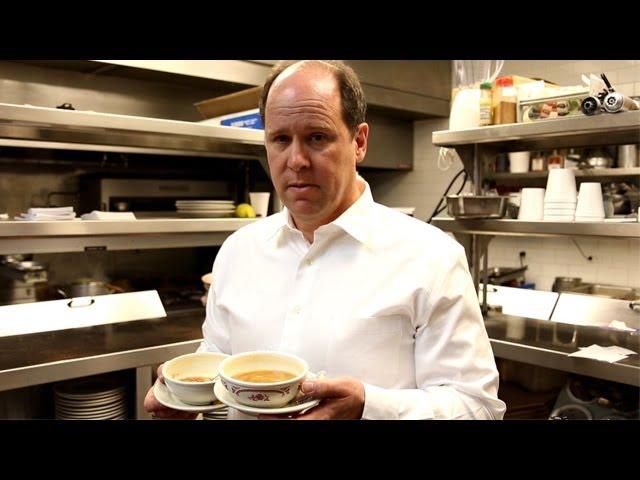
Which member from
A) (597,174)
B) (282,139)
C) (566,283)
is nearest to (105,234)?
(282,139)

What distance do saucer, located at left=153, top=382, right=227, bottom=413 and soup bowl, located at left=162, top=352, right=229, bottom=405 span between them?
11 millimetres

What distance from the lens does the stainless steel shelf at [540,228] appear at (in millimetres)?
2143

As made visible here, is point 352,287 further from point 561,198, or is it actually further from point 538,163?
point 538,163

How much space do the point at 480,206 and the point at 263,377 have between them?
5.73 feet

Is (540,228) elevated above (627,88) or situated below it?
below

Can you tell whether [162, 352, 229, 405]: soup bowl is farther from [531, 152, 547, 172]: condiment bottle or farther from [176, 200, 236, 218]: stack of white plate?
[531, 152, 547, 172]: condiment bottle

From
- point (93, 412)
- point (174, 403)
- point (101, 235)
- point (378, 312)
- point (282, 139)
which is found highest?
point (282, 139)

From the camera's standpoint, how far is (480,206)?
98.8 inches

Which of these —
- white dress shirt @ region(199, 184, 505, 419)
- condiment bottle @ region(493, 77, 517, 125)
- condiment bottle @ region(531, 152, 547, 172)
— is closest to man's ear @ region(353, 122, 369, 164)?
white dress shirt @ region(199, 184, 505, 419)

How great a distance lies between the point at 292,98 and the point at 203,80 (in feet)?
8.96

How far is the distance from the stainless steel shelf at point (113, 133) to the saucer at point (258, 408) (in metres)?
1.77

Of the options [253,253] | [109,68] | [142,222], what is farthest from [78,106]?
[253,253]

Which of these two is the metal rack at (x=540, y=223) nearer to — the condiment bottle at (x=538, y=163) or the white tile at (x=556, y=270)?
the condiment bottle at (x=538, y=163)
